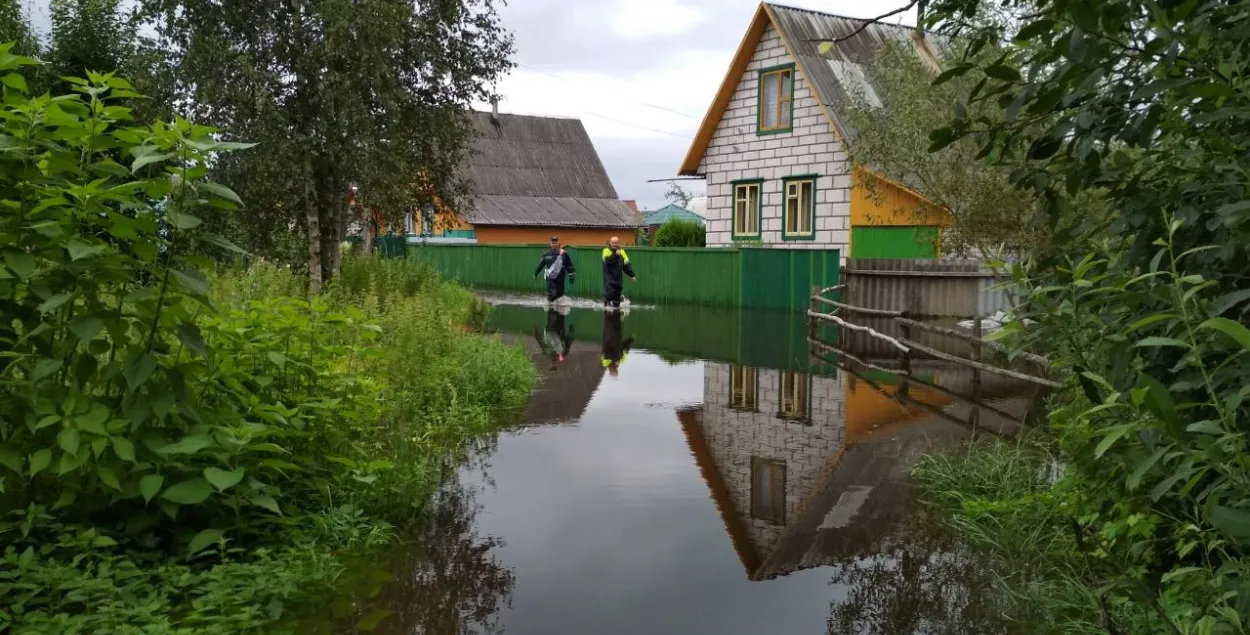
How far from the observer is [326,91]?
585 inches

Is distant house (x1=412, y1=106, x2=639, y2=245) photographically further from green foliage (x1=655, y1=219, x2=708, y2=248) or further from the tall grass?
the tall grass

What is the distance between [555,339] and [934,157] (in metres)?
7.06

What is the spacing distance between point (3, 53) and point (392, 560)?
2.95 metres

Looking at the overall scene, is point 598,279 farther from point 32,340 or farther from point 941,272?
point 32,340

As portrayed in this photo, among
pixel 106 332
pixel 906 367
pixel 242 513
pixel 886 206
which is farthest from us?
pixel 886 206

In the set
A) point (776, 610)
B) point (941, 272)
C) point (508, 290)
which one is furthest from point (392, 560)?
point (508, 290)

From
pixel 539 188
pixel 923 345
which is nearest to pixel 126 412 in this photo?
pixel 923 345

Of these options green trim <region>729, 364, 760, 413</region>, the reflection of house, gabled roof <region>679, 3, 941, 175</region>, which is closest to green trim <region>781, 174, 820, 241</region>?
gabled roof <region>679, 3, 941, 175</region>

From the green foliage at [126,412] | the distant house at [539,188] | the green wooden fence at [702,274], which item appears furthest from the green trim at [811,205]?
the green foliage at [126,412]

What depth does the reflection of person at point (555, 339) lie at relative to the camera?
14.9 meters

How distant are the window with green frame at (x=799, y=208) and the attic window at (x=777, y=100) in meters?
1.41

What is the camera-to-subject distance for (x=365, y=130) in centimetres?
1529

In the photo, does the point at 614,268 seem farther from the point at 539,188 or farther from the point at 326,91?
the point at 539,188

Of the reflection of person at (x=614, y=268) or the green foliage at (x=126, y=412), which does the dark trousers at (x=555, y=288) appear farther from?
the green foliage at (x=126, y=412)
